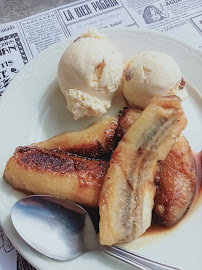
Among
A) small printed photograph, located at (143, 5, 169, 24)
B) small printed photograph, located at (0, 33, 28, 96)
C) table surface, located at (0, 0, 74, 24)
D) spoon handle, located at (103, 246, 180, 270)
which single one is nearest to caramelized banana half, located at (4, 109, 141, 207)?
spoon handle, located at (103, 246, 180, 270)

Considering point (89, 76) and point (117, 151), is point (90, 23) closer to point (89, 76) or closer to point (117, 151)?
point (89, 76)

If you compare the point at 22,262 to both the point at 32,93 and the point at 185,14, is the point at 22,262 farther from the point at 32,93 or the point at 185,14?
the point at 185,14

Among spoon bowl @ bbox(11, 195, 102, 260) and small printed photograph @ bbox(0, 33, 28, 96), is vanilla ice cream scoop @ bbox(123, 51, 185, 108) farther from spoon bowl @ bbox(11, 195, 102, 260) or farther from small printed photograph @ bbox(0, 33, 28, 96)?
small printed photograph @ bbox(0, 33, 28, 96)

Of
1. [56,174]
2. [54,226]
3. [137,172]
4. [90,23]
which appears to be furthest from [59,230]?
[90,23]

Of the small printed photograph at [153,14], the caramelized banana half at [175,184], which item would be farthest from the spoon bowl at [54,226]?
the small printed photograph at [153,14]

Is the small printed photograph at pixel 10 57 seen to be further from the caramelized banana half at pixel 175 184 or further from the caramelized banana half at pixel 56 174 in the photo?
the caramelized banana half at pixel 175 184
